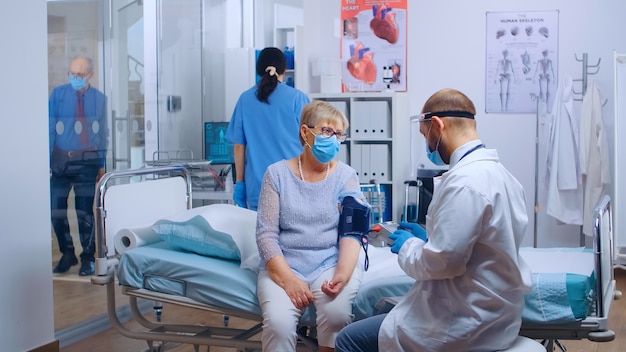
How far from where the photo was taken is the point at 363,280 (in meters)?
2.75

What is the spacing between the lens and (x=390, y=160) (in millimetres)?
5723

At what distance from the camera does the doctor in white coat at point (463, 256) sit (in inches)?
79.4

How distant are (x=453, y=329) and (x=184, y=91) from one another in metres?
3.67

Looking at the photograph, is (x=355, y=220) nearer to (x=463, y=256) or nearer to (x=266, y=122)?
(x=463, y=256)

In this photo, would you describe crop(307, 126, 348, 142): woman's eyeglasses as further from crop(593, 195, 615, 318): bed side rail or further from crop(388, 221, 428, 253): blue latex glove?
crop(593, 195, 615, 318): bed side rail

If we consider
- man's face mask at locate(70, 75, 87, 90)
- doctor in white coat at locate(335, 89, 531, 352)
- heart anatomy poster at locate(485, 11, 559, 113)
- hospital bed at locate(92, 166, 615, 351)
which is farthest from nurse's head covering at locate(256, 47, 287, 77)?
heart anatomy poster at locate(485, 11, 559, 113)

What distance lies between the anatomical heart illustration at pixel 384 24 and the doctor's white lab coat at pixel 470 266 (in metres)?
4.17

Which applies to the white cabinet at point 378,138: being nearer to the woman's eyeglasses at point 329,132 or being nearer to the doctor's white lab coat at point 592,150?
the doctor's white lab coat at point 592,150

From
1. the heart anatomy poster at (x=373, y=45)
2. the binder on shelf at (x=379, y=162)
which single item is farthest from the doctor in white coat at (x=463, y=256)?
the heart anatomy poster at (x=373, y=45)

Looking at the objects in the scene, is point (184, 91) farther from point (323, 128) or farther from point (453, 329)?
point (453, 329)

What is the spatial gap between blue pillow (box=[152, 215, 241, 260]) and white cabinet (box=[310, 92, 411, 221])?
2.79 metres

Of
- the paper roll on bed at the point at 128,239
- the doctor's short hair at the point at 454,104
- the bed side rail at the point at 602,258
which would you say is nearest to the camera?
the doctor's short hair at the point at 454,104

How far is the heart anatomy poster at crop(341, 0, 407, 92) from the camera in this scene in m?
6.19

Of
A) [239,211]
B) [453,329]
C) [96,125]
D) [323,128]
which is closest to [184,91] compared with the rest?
[96,125]
